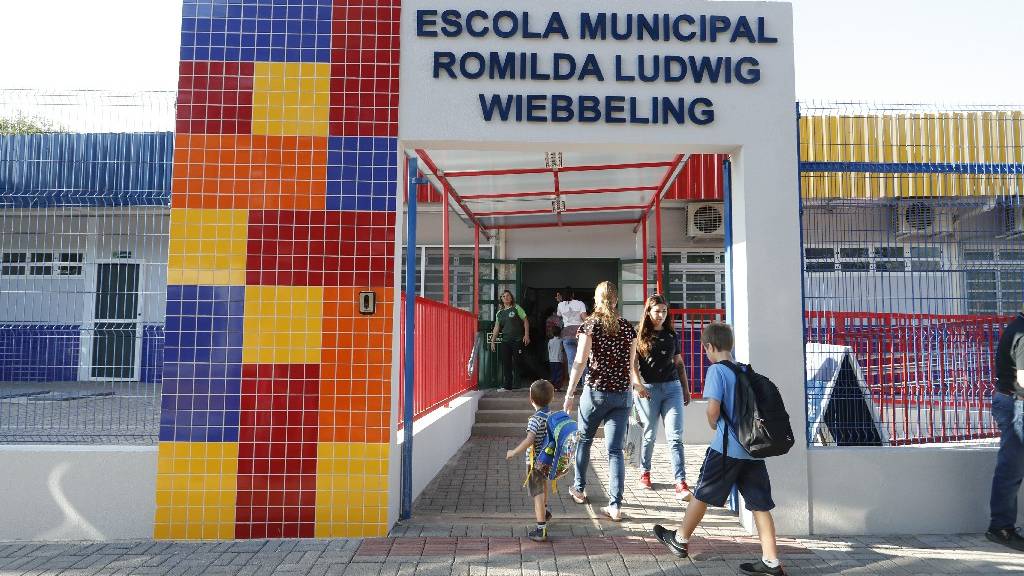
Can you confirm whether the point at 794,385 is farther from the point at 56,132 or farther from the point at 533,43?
the point at 56,132

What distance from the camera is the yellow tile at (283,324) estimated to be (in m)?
4.73

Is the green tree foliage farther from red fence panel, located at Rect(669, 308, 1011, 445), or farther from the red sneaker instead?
red fence panel, located at Rect(669, 308, 1011, 445)

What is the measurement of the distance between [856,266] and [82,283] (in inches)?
211

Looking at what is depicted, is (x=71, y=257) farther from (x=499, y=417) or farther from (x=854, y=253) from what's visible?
(x=854, y=253)

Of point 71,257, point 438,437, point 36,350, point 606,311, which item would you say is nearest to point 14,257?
point 71,257

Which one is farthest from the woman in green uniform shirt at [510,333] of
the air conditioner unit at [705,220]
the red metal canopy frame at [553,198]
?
the air conditioner unit at [705,220]

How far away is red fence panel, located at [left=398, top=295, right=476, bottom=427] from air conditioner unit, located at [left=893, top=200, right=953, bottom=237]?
365 centimetres

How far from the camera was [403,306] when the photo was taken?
5.72m

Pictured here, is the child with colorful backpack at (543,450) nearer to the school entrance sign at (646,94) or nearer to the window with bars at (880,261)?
the school entrance sign at (646,94)

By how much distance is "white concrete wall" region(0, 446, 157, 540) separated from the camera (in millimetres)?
4648

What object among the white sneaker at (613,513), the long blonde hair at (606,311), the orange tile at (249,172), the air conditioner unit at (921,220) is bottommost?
the white sneaker at (613,513)

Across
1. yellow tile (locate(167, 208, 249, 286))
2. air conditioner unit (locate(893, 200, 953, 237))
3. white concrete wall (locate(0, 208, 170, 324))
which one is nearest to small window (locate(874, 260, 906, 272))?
air conditioner unit (locate(893, 200, 953, 237))

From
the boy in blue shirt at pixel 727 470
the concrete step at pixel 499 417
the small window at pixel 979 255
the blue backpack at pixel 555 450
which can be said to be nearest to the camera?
the boy in blue shirt at pixel 727 470

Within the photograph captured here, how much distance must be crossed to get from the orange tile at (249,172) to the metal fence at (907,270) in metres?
3.46
